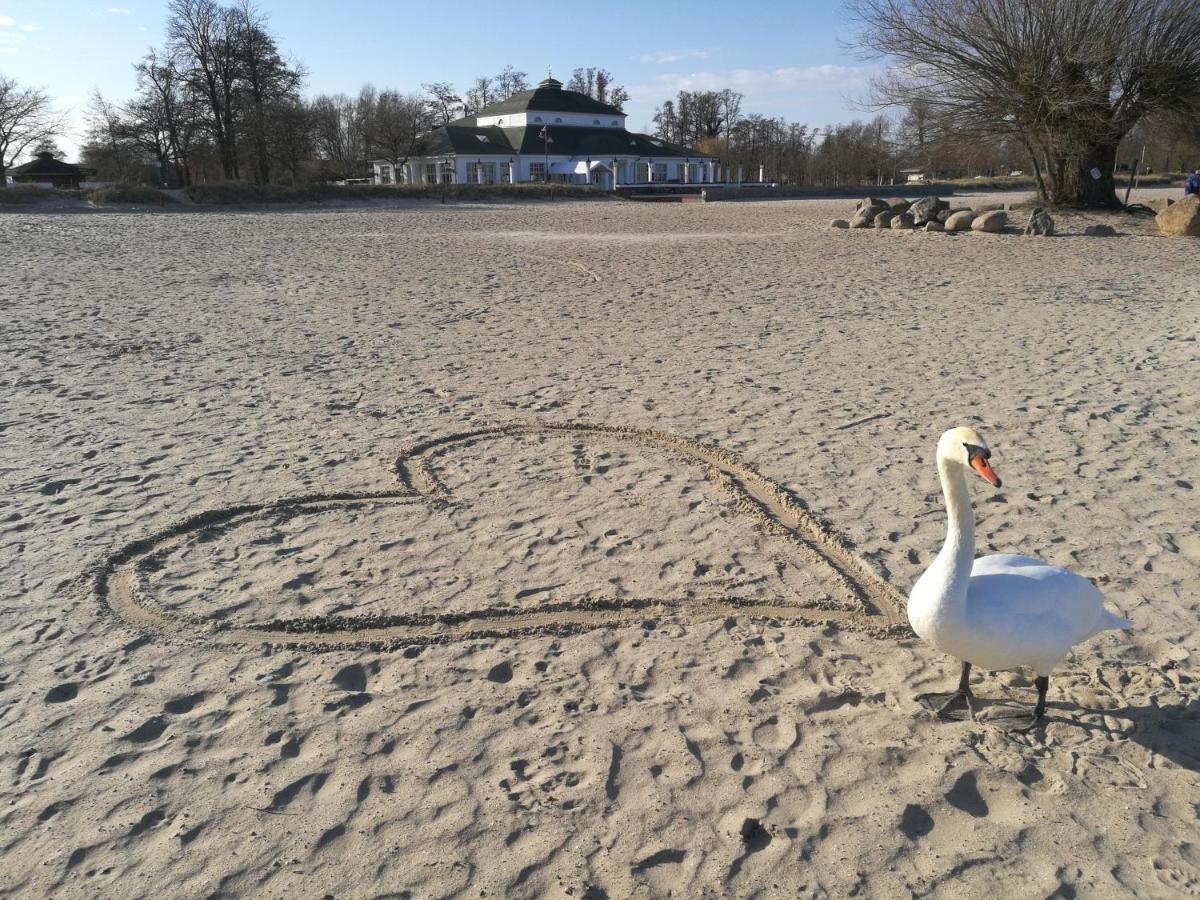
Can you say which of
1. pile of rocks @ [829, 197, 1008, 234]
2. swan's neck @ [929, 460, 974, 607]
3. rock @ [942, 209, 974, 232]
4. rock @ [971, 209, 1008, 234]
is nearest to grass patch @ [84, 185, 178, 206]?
A: pile of rocks @ [829, 197, 1008, 234]

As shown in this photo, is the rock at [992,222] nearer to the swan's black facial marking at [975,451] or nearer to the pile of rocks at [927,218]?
the pile of rocks at [927,218]

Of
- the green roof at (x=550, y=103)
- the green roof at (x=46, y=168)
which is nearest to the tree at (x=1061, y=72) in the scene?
the green roof at (x=550, y=103)

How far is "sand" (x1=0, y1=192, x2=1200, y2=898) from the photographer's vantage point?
2.85 m

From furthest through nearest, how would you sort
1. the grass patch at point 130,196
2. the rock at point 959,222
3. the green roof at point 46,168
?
the green roof at point 46,168
the grass patch at point 130,196
the rock at point 959,222

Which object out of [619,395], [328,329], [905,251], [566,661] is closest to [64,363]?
[328,329]

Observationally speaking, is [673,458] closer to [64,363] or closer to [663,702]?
[663,702]

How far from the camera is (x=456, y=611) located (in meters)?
4.22

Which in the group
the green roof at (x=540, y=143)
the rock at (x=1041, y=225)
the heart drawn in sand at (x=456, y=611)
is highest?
the green roof at (x=540, y=143)

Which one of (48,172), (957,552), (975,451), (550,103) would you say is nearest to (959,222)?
(975,451)

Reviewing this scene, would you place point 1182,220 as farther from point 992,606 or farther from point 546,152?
point 546,152

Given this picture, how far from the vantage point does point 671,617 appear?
13.7 ft

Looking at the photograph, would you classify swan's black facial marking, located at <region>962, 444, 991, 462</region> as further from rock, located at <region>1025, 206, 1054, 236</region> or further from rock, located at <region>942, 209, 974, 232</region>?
rock, located at <region>942, 209, 974, 232</region>

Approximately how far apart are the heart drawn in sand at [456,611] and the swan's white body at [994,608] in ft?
2.92

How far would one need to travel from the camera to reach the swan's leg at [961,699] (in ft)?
11.4
